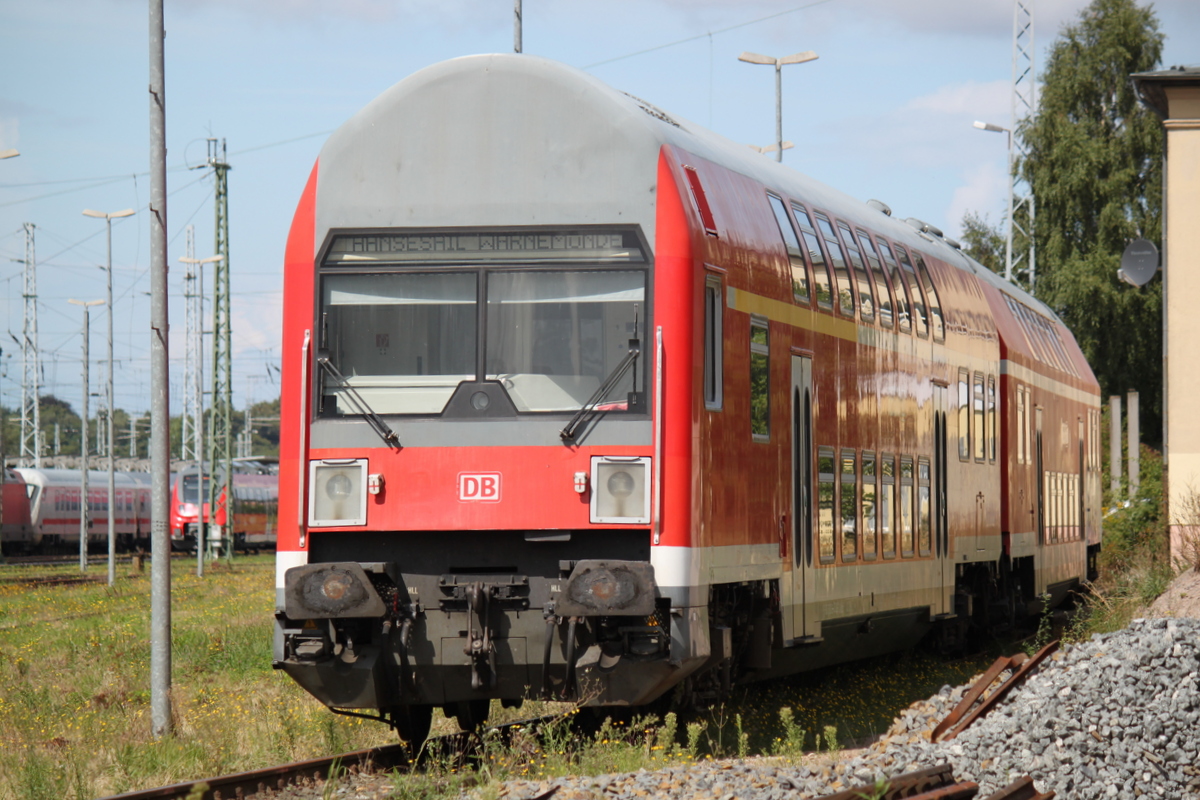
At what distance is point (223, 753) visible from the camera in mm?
10445

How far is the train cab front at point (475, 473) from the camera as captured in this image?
9.18 metres

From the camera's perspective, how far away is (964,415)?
54.6 ft

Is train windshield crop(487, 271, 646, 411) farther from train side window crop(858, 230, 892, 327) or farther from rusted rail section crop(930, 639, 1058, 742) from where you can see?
train side window crop(858, 230, 892, 327)

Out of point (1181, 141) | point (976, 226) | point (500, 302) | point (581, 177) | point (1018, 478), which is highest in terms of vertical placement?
point (976, 226)

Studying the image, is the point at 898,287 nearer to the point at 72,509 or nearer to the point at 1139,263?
the point at 1139,263

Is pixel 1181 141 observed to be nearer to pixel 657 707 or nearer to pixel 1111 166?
pixel 657 707

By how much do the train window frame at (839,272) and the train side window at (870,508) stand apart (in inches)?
49.5

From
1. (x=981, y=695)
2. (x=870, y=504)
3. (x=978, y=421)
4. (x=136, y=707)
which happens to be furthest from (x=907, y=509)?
Answer: (x=136, y=707)

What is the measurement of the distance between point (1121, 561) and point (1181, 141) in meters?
5.63

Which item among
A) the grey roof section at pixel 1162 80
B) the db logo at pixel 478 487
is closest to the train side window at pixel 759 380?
the db logo at pixel 478 487

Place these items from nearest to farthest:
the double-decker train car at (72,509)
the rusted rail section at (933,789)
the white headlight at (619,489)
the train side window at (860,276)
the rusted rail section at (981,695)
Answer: the rusted rail section at (933,789)
the white headlight at (619,489)
the rusted rail section at (981,695)
the train side window at (860,276)
the double-decker train car at (72,509)

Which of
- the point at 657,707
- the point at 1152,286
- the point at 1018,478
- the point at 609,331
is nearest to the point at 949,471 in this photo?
the point at 1018,478

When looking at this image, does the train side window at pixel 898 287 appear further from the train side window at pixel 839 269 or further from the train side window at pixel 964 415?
the train side window at pixel 964 415

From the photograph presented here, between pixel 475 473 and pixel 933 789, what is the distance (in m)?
3.12
